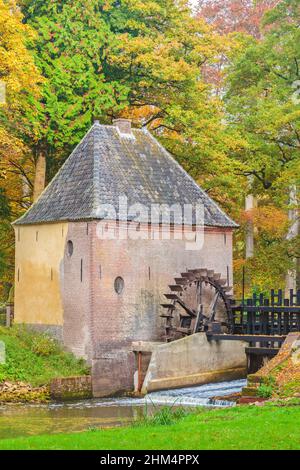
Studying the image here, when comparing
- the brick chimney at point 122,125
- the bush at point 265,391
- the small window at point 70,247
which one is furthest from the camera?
the brick chimney at point 122,125

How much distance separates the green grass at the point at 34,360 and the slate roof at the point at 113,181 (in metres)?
3.36

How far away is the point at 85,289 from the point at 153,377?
9.69 feet

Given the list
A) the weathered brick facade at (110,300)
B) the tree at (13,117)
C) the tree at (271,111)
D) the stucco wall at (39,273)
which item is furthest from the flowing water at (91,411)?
the tree at (271,111)

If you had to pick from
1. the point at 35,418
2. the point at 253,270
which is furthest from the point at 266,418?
the point at 253,270

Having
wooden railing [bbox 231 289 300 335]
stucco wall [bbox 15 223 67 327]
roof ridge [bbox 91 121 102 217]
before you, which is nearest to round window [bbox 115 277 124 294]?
stucco wall [bbox 15 223 67 327]

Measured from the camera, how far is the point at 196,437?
10883 mm

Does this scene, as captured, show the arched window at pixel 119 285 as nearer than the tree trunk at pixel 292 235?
Yes

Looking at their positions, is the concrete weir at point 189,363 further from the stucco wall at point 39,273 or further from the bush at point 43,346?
the stucco wall at point 39,273

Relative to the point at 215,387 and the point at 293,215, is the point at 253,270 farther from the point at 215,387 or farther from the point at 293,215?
the point at 215,387

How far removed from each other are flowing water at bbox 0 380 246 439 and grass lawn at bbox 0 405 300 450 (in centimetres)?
412

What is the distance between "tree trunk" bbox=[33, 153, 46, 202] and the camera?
27214mm

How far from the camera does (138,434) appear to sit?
37.7 feet

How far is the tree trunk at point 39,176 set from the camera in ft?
89.3

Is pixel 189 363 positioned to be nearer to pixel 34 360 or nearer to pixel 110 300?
pixel 110 300
